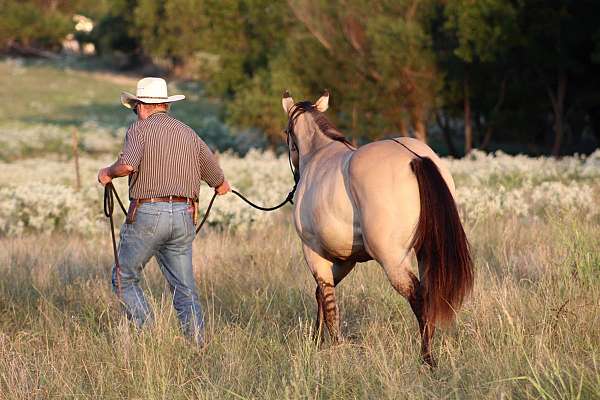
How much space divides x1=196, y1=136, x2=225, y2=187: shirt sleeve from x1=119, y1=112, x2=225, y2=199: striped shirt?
0.51ft

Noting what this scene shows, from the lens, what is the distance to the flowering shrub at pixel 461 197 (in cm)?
1334

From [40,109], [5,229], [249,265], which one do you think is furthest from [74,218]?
[40,109]

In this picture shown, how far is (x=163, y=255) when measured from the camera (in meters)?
7.17

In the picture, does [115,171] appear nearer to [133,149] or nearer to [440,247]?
[133,149]

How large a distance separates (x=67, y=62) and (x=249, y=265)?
8334 centimetres

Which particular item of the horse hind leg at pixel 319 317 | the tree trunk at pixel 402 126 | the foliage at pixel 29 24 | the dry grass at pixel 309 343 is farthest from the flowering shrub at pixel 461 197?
the foliage at pixel 29 24

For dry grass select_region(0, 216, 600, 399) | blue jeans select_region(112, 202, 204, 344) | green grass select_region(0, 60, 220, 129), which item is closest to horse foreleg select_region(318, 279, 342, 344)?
dry grass select_region(0, 216, 600, 399)

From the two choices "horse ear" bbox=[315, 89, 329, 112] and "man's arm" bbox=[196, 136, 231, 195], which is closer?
"man's arm" bbox=[196, 136, 231, 195]

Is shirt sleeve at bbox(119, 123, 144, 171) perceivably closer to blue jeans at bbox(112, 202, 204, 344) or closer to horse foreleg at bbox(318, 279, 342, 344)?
blue jeans at bbox(112, 202, 204, 344)

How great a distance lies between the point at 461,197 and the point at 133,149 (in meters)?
7.85

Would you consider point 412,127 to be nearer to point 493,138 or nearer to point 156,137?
point 493,138

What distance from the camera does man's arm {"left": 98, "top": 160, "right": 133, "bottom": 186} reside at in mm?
6844

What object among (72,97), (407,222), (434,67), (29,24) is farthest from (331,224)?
(29,24)

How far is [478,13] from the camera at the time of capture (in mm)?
25328
